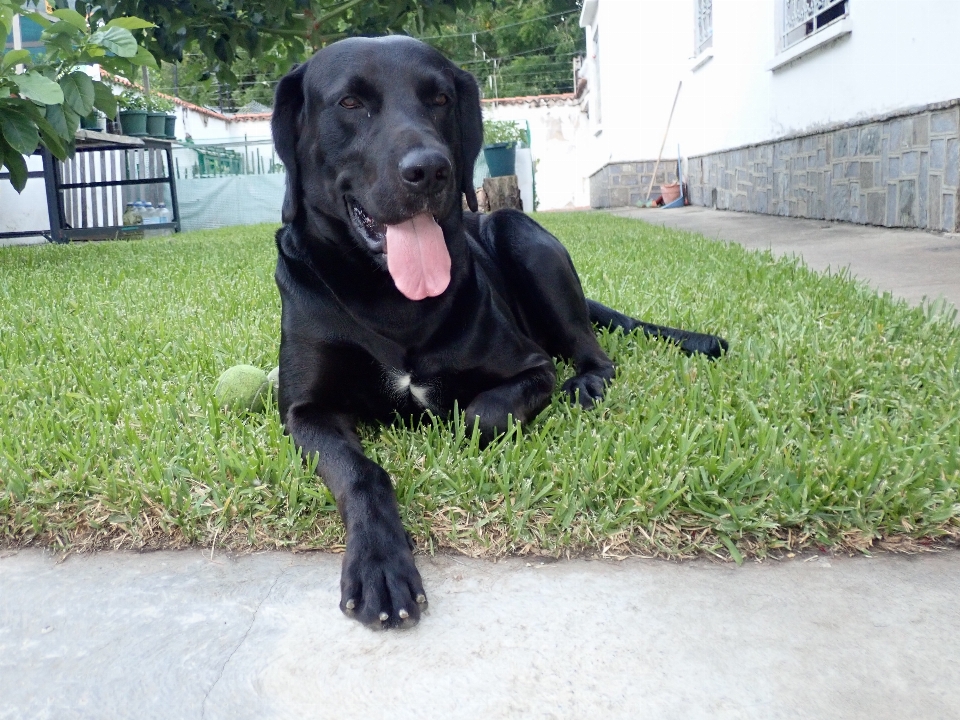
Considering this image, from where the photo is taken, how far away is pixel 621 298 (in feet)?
12.4

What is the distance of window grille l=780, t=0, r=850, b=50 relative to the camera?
303 inches

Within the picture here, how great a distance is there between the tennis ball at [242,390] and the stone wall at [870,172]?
4686 millimetres

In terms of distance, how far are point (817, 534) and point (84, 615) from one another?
1.26 metres

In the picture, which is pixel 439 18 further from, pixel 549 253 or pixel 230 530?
pixel 230 530

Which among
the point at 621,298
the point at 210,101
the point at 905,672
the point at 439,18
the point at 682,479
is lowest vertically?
the point at 905,672

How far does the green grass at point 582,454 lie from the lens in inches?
61.9

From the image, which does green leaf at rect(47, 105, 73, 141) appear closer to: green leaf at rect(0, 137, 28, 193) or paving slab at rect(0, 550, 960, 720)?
green leaf at rect(0, 137, 28, 193)

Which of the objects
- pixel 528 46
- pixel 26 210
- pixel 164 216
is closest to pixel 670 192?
pixel 164 216

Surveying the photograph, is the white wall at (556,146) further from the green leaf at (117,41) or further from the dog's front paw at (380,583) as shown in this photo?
the dog's front paw at (380,583)

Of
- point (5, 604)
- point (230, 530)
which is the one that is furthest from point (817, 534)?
point (5, 604)

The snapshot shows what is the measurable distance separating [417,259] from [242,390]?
64 cm

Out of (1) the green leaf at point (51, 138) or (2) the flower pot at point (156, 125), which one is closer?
(1) the green leaf at point (51, 138)

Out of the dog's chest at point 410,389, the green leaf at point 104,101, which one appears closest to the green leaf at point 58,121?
the green leaf at point 104,101

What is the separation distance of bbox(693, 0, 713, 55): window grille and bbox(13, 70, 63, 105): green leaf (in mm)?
9821
